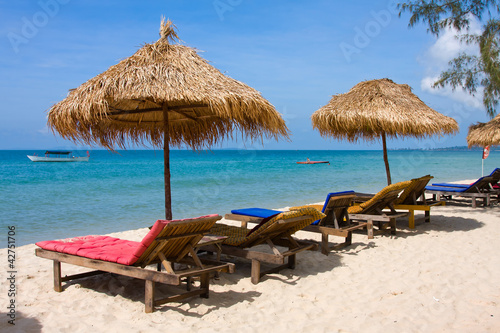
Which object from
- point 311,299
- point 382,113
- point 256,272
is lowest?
point 311,299

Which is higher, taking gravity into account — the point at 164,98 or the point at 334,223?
the point at 164,98

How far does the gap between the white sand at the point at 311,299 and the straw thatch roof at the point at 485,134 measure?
17.2 feet

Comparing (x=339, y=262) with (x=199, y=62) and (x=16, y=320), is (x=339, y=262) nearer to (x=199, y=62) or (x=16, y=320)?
(x=199, y=62)

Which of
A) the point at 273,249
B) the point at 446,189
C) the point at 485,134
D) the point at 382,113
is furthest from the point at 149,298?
the point at 485,134

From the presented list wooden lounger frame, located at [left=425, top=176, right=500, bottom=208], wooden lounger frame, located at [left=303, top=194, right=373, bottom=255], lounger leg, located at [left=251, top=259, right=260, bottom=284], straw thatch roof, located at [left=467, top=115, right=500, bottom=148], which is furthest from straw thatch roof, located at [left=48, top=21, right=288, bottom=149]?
straw thatch roof, located at [left=467, top=115, right=500, bottom=148]

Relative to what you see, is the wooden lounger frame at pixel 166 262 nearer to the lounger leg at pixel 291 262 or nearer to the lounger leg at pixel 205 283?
the lounger leg at pixel 205 283

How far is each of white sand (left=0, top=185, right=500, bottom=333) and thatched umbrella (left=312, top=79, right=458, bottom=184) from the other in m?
2.20

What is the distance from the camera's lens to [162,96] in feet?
12.1

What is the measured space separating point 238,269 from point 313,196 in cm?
1005

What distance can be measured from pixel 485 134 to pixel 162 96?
8216mm

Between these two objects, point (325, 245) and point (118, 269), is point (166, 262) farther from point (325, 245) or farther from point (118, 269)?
point (325, 245)

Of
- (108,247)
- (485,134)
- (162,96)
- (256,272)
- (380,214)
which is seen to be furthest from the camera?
(485,134)

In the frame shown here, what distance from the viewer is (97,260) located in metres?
2.97

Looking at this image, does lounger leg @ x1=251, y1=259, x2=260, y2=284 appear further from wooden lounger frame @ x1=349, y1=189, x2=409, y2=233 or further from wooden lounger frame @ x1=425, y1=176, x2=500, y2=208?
wooden lounger frame @ x1=425, y1=176, x2=500, y2=208
